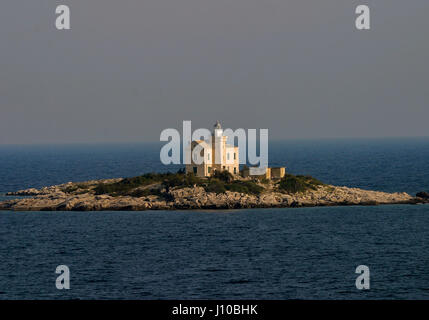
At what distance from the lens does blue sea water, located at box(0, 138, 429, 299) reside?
4681 centimetres

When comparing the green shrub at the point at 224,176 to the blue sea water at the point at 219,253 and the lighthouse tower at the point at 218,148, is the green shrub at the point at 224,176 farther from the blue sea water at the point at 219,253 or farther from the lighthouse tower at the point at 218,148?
the blue sea water at the point at 219,253

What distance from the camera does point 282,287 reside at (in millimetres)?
47156

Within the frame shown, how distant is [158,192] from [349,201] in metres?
24.1

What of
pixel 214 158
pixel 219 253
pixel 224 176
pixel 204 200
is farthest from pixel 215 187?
pixel 219 253

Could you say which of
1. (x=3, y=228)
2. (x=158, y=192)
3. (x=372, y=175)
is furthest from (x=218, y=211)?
(x=372, y=175)

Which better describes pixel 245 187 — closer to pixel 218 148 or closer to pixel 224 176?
pixel 224 176

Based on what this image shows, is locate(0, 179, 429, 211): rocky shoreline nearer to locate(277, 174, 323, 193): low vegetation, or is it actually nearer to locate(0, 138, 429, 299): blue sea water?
locate(277, 174, 323, 193): low vegetation

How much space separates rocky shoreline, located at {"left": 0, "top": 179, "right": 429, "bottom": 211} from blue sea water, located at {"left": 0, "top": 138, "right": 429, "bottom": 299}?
1.91 metres

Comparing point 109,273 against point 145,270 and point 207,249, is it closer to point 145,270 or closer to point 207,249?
point 145,270

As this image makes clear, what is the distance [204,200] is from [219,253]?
23959 mm

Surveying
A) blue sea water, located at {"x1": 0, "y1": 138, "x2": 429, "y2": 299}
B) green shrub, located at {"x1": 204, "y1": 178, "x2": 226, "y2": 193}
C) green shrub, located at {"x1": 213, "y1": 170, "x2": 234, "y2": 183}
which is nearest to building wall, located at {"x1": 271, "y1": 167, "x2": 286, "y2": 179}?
green shrub, located at {"x1": 213, "y1": 170, "x2": 234, "y2": 183}

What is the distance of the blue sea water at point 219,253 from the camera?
46.8 metres

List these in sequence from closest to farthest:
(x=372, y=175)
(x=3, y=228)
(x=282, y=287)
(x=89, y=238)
A: 1. (x=282, y=287)
2. (x=89, y=238)
3. (x=3, y=228)
4. (x=372, y=175)

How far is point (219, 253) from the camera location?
59438mm
